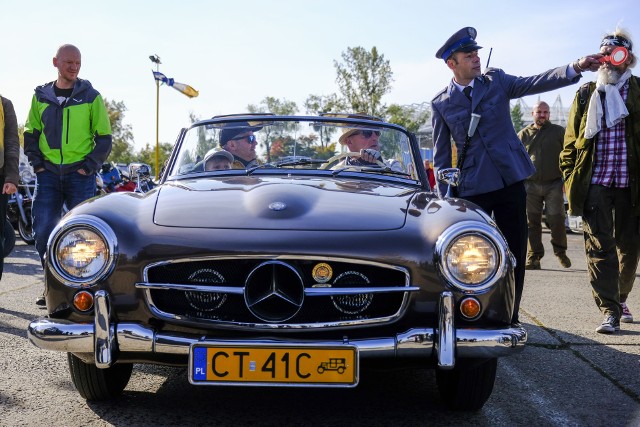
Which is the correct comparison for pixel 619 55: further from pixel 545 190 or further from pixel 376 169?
pixel 545 190

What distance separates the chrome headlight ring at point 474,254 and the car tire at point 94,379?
151 cm

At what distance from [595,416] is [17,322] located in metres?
3.76

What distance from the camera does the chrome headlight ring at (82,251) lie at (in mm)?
3096

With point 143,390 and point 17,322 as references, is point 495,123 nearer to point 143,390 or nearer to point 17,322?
point 143,390

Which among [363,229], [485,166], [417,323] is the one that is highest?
[485,166]

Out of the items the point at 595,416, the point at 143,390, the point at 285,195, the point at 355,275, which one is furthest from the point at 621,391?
the point at 143,390

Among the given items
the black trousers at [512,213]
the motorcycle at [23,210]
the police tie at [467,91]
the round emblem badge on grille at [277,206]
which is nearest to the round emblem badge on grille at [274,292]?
the round emblem badge on grille at [277,206]

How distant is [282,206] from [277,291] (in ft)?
1.42

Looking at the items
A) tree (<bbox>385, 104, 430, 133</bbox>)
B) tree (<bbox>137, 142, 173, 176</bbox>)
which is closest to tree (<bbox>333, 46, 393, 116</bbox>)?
tree (<bbox>385, 104, 430, 133</bbox>)

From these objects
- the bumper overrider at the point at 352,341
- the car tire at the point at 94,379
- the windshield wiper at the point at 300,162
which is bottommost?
the car tire at the point at 94,379

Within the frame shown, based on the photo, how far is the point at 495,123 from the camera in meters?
4.90

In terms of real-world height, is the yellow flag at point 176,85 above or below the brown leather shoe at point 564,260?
above

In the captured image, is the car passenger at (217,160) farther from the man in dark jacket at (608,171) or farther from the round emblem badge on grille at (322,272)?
the man in dark jacket at (608,171)

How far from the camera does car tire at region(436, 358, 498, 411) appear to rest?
11.0 ft
